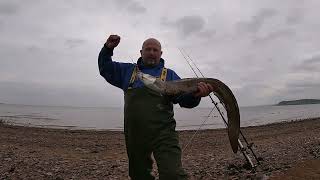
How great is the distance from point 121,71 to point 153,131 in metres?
1.02

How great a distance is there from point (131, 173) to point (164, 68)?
5.12ft

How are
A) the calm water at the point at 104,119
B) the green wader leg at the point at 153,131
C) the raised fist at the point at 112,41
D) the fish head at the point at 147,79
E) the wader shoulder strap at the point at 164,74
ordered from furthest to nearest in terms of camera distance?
the calm water at the point at 104,119, the raised fist at the point at 112,41, the wader shoulder strap at the point at 164,74, the fish head at the point at 147,79, the green wader leg at the point at 153,131

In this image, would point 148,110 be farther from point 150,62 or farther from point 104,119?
point 104,119

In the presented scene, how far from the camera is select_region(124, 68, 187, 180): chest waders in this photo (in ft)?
16.0

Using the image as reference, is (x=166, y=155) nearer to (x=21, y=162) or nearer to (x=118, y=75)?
(x=118, y=75)

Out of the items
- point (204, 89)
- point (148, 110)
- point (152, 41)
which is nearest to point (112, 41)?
point (152, 41)

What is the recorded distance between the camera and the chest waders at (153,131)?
4.88m

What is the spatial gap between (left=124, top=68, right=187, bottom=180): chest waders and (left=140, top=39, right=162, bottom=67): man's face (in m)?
Answer: 0.18

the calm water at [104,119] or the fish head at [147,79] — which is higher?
the fish head at [147,79]

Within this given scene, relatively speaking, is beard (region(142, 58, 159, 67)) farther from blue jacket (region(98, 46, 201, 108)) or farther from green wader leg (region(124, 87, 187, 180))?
green wader leg (region(124, 87, 187, 180))

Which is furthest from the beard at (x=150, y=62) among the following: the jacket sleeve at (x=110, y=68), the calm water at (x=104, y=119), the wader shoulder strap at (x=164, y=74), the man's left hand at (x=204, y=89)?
the calm water at (x=104, y=119)

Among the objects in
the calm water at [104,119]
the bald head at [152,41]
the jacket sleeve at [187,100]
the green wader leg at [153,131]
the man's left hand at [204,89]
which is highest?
the bald head at [152,41]

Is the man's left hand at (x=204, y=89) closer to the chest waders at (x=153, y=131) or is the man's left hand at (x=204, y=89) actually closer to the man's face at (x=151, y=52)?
the chest waders at (x=153, y=131)

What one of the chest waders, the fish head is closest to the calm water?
the chest waders
